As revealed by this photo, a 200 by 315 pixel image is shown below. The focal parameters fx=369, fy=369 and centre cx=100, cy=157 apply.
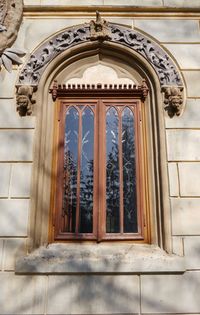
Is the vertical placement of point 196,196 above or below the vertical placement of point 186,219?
above

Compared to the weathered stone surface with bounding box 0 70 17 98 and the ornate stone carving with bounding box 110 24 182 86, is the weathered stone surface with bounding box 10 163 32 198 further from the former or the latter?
the ornate stone carving with bounding box 110 24 182 86

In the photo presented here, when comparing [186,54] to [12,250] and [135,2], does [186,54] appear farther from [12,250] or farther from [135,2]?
[12,250]

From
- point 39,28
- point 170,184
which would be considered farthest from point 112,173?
point 39,28

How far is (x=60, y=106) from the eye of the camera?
5.82 meters

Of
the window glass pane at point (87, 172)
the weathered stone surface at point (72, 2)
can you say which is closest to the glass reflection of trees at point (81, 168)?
the window glass pane at point (87, 172)

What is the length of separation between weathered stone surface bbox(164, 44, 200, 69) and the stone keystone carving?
100cm

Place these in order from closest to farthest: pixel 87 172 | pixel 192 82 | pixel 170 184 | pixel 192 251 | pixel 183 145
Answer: pixel 192 251 → pixel 170 184 → pixel 183 145 → pixel 87 172 → pixel 192 82

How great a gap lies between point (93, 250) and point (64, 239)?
17.7 inches

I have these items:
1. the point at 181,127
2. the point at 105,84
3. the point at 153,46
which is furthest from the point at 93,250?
the point at 153,46

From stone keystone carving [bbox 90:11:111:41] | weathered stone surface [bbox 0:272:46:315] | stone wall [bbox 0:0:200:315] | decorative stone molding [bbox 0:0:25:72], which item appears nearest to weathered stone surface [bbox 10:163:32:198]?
stone wall [bbox 0:0:200:315]

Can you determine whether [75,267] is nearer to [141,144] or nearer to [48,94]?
[141,144]

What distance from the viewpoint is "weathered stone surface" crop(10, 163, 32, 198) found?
16.8 ft

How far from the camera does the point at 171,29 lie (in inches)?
241

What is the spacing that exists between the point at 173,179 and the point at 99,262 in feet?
5.04
